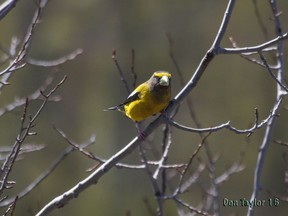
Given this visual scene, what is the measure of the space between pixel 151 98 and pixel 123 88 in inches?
185

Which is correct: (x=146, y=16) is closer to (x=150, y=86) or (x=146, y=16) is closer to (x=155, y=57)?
(x=155, y=57)

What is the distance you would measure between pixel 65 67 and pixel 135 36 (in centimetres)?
114

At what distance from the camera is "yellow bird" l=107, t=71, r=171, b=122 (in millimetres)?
4359

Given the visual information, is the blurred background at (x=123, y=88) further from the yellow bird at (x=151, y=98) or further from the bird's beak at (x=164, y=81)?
→ the bird's beak at (x=164, y=81)

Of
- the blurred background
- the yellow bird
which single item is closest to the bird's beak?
the yellow bird

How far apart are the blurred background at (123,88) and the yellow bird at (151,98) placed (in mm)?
4009

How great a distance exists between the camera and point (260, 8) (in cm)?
894

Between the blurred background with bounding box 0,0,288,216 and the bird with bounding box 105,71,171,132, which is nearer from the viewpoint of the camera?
the bird with bounding box 105,71,171,132

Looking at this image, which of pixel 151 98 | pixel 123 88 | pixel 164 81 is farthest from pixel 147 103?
pixel 123 88

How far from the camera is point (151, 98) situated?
4.41 metres

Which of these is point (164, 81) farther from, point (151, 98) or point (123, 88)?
point (123, 88)

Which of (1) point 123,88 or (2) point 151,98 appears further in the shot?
(1) point 123,88

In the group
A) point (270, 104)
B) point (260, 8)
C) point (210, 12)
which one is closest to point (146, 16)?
point (210, 12)

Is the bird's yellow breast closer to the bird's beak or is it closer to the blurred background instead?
the bird's beak
